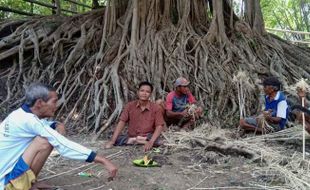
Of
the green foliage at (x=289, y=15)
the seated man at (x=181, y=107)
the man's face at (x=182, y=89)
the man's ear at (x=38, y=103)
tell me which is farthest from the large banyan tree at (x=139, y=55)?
the green foliage at (x=289, y=15)

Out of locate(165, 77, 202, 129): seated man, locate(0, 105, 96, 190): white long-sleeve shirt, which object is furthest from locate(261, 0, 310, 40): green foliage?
locate(0, 105, 96, 190): white long-sleeve shirt

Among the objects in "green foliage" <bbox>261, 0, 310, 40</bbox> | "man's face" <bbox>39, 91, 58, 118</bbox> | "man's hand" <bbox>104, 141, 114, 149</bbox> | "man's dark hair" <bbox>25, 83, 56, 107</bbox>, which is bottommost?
"man's hand" <bbox>104, 141, 114, 149</bbox>

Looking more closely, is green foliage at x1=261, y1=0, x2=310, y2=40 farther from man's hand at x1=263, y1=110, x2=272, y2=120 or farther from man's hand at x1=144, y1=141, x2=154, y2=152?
man's hand at x1=144, y1=141, x2=154, y2=152

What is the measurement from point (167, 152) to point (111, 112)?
1456 millimetres

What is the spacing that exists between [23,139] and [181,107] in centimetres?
268

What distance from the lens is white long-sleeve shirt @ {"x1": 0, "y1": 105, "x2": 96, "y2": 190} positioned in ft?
8.43

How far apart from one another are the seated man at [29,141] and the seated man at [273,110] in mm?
2546

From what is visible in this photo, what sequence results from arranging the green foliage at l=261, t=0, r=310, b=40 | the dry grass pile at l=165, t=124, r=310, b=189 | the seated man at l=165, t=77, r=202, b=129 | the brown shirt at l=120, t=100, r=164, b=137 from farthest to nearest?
the green foliage at l=261, t=0, r=310, b=40 < the seated man at l=165, t=77, r=202, b=129 < the brown shirt at l=120, t=100, r=164, b=137 < the dry grass pile at l=165, t=124, r=310, b=189

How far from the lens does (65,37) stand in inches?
271

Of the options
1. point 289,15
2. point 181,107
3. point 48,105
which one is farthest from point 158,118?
point 289,15

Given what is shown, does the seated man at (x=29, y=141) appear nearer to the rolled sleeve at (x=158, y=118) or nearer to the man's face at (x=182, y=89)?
the rolled sleeve at (x=158, y=118)

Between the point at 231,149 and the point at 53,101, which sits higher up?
the point at 53,101

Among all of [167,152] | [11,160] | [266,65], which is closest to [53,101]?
[11,160]

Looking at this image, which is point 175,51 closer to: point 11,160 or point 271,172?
point 271,172
